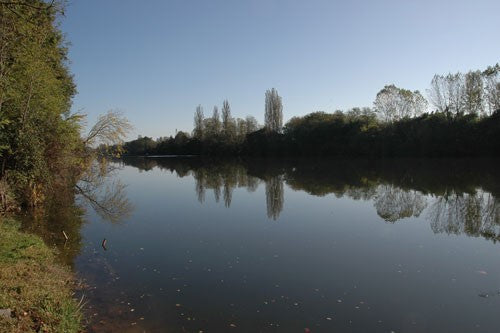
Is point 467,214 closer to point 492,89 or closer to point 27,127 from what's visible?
point 27,127

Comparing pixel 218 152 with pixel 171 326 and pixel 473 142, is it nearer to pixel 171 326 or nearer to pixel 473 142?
pixel 473 142

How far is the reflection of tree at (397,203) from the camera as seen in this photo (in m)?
18.6

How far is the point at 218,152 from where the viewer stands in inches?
4176

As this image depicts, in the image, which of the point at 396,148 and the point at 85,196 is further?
the point at 396,148

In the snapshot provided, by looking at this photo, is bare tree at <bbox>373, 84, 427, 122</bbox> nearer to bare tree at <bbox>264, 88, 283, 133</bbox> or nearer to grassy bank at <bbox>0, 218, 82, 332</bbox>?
bare tree at <bbox>264, 88, 283, 133</bbox>

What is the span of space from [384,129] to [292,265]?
6275 cm

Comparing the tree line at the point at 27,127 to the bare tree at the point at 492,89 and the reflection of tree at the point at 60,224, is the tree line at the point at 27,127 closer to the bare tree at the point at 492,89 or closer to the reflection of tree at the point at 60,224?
the reflection of tree at the point at 60,224

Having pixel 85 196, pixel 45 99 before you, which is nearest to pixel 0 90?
pixel 45 99

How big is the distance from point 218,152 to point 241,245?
93520 mm

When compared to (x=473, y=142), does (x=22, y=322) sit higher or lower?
lower

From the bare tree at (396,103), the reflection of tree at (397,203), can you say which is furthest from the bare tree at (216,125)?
the reflection of tree at (397,203)

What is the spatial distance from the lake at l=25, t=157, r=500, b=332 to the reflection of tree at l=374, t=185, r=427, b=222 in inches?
6.0

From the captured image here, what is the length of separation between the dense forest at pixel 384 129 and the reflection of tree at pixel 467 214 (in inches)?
1545

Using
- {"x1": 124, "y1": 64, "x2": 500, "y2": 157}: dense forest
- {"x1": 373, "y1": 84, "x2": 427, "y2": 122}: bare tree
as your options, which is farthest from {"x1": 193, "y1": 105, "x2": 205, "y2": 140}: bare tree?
{"x1": 373, "y1": 84, "x2": 427, "y2": 122}: bare tree
